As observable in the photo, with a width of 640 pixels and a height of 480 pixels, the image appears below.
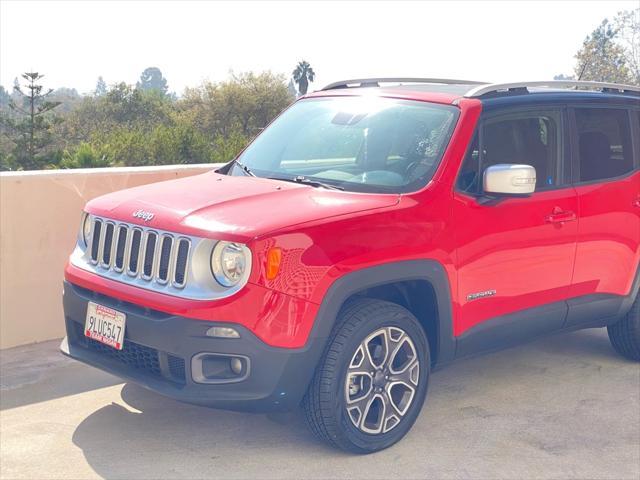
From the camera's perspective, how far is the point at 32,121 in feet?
145

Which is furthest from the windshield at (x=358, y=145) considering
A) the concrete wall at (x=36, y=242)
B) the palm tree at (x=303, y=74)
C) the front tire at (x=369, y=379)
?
the palm tree at (x=303, y=74)

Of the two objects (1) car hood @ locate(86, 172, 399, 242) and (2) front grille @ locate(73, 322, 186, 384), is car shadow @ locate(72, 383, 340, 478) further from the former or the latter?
(1) car hood @ locate(86, 172, 399, 242)

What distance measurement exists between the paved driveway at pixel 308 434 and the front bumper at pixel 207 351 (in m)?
0.39

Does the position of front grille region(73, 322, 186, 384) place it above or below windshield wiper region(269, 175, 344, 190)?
below

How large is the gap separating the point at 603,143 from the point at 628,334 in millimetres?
1277

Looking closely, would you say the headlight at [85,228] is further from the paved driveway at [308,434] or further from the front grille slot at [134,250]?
the paved driveway at [308,434]

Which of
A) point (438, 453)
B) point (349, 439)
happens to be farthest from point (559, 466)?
point (349, 439)

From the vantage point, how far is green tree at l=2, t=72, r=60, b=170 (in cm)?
4291

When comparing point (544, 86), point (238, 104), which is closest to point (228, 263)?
point (544, 86)

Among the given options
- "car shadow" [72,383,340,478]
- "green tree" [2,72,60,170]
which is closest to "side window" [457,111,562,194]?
"car shadow" [72,383,340,478]

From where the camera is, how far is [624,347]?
236 inches

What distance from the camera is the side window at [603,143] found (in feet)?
17.8

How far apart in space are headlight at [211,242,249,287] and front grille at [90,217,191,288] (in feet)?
0.45

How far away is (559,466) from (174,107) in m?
58.1
